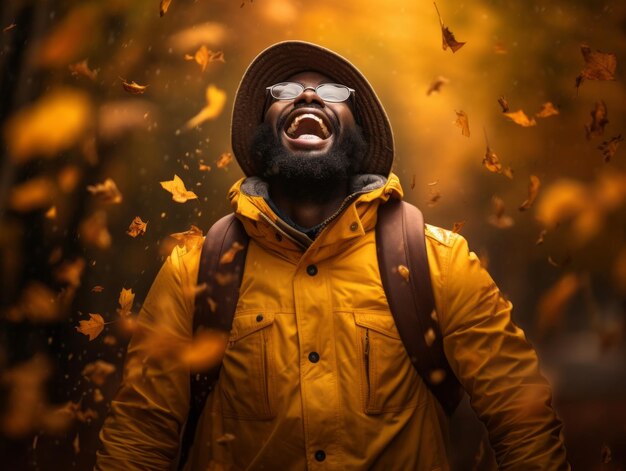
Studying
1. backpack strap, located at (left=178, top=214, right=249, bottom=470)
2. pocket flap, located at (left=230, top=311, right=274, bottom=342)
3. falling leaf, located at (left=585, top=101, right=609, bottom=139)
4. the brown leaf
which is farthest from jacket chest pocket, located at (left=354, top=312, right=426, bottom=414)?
falling leaf, located at (left=585, top=101, right=609, bottom=139)

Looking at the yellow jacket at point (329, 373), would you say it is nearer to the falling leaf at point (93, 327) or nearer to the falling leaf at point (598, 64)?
the falling leaf at point (93, 327)

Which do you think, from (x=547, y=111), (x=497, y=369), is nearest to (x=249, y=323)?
(x=497, y=369)

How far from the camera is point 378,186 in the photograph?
3279 millimetres

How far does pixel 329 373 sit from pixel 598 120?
3.06m

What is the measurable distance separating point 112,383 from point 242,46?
250 cm

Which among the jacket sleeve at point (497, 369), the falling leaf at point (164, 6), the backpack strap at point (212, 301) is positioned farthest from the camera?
the falling leaf at point (164, 6)

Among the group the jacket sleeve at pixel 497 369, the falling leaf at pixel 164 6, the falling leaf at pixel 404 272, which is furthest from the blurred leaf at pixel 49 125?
the jacket sleeve at pixel 497 369

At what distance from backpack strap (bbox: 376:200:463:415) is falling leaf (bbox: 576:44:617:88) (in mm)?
2292

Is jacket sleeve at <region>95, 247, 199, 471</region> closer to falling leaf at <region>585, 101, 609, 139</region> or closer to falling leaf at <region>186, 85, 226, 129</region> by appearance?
falling leaf at <region>186, 85, 226, 129</region>

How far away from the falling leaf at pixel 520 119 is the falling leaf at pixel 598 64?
40cm

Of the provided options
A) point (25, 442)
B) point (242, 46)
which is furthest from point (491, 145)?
point (25, 442)

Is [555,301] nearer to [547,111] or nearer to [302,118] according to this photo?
[547,111]

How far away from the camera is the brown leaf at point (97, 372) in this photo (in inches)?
194

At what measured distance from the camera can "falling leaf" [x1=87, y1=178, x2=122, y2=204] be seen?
15.8 feet
